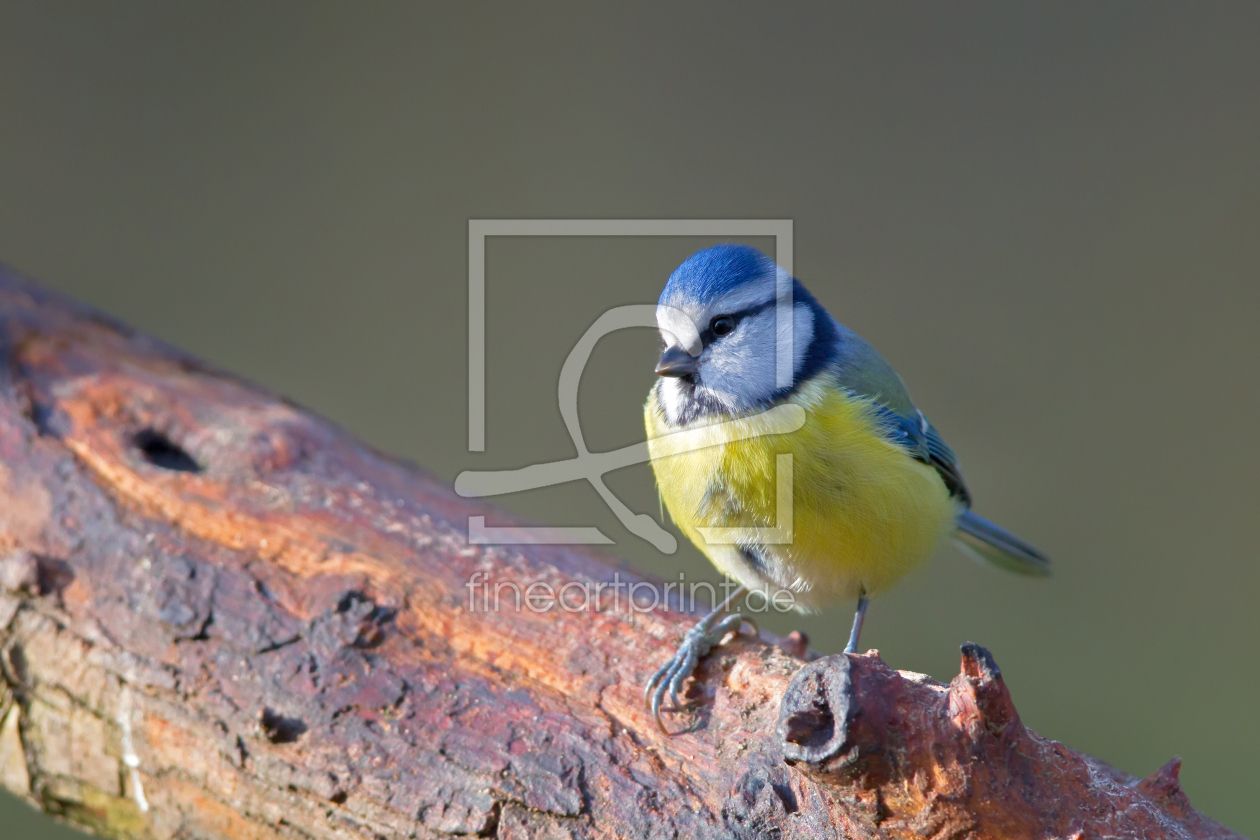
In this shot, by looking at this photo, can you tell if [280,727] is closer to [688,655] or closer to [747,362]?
[688,655]

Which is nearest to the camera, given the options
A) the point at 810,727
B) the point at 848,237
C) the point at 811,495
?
the point at 810,727

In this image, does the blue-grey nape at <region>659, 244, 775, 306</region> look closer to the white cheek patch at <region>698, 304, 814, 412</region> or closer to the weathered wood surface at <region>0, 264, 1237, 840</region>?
the white cheek patch at <region>698, 304, 814, 412</region>

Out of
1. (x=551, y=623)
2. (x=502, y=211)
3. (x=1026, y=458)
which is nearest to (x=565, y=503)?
(x=502, y=211)

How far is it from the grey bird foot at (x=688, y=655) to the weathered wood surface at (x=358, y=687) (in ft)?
0.06

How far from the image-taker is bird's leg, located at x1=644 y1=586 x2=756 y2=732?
112cm

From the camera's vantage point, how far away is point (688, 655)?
1.17 meters

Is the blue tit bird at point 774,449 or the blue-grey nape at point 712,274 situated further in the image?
the blue-grey nape at point 712,274

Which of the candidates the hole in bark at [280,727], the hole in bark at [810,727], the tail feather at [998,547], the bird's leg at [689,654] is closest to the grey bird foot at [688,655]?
the bird's leg at [689,654]

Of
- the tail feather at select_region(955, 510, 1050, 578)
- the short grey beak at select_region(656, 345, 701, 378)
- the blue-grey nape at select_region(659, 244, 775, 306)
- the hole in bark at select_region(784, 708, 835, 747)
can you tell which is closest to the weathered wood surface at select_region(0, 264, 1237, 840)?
the hole in bark at select_region(784, 708, 835, 747)

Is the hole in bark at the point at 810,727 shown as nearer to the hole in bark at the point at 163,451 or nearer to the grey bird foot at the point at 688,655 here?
the grey bird foot at the point at 688,655

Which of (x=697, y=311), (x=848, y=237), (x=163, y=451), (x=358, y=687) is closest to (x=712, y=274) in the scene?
(x=697, y=311)

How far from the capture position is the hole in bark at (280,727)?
106 centimetres

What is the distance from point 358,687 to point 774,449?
0.59 metres

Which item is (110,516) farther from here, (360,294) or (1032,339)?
(1032,339)
